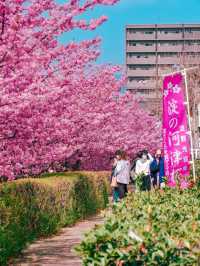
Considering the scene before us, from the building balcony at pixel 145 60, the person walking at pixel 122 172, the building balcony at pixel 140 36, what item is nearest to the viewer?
the person walking at pixel 122 172

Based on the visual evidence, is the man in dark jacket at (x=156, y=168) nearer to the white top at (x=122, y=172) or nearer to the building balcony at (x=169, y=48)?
the white top at (x=122, y=172)

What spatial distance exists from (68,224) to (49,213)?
233cm

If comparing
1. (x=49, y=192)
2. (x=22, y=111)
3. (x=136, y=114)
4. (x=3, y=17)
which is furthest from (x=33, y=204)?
(x=136, y=114)

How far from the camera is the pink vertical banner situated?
12.5 meters

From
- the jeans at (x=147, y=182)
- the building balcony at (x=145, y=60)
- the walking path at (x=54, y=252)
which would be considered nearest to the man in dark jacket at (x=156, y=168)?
the jeans at (x=147, y=182)

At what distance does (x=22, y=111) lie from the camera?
10.4 metres

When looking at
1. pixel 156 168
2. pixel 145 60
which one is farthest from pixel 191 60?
pixel 145 60

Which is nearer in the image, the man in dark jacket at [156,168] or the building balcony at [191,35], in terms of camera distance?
Answer: the man in dark jacket at [156,168]

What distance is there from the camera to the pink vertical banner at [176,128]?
12516 mm

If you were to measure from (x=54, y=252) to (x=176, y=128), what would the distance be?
3097mm

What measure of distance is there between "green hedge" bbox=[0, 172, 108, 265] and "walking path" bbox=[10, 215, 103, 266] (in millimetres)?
203

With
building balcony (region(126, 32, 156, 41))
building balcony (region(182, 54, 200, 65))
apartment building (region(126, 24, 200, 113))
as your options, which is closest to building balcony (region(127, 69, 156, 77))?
apartment building (region(126, 24, 200, 113))

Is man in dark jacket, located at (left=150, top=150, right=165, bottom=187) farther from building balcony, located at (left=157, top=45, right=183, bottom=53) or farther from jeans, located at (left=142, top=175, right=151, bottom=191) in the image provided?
building balcony, located at (left=157, top=45, right=183, bottom=53)

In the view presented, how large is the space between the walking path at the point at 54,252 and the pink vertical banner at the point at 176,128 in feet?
6.85
